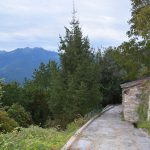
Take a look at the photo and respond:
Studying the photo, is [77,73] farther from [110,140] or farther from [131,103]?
[110,140]

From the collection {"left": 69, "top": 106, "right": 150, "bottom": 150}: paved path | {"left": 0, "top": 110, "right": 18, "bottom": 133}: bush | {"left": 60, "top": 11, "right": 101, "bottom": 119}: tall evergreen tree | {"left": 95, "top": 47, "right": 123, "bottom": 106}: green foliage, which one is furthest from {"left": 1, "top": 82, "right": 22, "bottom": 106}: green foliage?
{"left": 69, "top": 106, "right": 150, "bottom": 150}: paved path

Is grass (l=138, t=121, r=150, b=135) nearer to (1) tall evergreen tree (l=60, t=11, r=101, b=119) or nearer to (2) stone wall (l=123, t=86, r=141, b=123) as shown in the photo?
(2) stone wall (l=123, t=86, r=141, b=123)

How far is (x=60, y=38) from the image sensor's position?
32406mm

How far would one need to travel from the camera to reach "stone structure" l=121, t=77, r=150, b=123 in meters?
27.1

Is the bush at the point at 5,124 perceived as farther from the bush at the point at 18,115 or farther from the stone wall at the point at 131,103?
the bush at the point at 18,115

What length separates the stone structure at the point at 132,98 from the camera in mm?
27141

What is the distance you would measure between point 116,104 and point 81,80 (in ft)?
47.5

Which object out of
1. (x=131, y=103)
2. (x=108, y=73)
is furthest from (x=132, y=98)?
(x=108, y=73)

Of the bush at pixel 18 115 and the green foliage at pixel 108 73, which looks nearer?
the bush at pixel 18 115

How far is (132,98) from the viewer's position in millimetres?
27562

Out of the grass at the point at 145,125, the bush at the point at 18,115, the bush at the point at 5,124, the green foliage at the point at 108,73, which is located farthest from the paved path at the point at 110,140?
the green foliage at the point at 108,73

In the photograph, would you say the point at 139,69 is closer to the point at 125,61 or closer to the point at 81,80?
the point at 125,61

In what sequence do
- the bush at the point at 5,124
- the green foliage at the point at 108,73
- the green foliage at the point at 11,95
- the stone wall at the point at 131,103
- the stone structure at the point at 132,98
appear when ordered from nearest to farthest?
the bush at the point at 5,124
the stone structure at the point at 132,98
the stone wall at the point at 131,103
the green foliage at the point at 108,73
the green foliage at the point at 11,95

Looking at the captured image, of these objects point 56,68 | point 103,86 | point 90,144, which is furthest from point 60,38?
point 90,144
